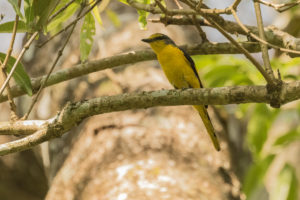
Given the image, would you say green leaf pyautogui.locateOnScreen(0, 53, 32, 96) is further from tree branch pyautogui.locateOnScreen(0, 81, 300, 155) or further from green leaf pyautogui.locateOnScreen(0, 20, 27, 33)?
tree branch pyautogui.locateOnScreen(0, 81, 300, 155)

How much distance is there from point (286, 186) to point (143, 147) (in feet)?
4.24

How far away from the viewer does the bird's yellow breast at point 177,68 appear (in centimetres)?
387

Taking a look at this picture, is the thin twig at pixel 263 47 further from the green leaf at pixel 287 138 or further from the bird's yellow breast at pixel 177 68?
the bird's yellow breast at pixel 177 68

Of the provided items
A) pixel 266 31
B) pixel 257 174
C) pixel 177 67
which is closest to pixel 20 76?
pixel 266 31

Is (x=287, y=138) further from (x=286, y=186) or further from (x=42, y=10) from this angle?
(x=42, y=10)

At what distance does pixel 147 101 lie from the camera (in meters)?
2.05

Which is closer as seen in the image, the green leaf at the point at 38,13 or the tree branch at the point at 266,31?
the green leaf at the point at 38,13

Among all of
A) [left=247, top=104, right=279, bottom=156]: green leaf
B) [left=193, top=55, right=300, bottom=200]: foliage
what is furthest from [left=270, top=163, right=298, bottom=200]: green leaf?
[left=247, top=104, right=279, bottom=156]: green leaf

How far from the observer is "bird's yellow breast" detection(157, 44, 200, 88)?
3.87 meters

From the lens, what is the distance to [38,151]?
15.9ft

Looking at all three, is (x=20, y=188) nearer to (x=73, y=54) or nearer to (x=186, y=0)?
(x=73, y=54)

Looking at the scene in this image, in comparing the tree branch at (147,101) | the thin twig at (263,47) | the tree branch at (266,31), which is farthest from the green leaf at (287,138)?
the tree branch at (147,101)

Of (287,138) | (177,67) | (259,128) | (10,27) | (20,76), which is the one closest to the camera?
(10,27)

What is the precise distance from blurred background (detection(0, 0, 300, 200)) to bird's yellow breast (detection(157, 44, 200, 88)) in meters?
0.16
